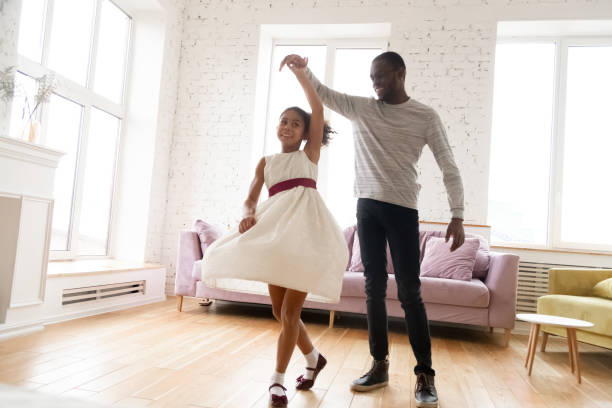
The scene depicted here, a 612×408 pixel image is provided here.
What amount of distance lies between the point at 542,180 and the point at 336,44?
8.39 feet

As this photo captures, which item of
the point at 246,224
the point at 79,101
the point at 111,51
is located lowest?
the point at 246,224

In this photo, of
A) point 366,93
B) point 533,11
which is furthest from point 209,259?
point 533,11

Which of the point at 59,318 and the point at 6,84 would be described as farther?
the point at 59,318

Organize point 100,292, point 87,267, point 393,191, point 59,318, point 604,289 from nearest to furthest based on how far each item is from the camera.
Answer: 1. point 393,191
2. point 59,318
3. point 604,289
4. point 100,292
5. point 87,267

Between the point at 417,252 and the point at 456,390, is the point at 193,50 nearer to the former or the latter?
the point at 417,252

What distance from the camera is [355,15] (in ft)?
15.7

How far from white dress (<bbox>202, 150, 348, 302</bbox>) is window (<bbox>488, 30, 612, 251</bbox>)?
342cm

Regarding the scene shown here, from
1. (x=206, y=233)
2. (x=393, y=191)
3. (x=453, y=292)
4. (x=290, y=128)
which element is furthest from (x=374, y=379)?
(x=206, y=233)

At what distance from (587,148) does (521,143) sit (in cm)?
61

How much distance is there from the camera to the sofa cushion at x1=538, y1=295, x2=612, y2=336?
9.41ft

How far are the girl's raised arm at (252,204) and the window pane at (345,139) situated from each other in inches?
121

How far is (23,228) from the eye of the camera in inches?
104

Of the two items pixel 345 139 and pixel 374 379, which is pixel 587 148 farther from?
pixel 374 379

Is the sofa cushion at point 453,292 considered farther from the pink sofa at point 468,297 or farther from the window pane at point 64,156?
the window pane at point 64,156
